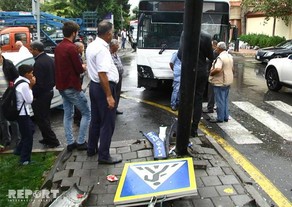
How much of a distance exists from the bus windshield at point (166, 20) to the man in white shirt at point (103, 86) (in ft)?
15.5

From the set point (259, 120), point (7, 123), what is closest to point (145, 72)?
point (259, 120)

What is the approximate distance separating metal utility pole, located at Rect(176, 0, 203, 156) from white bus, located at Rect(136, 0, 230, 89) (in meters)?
4.25

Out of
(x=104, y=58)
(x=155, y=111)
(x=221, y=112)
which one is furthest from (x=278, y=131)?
(x=104, y=58)

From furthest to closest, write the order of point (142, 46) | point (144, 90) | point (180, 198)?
1. point (144, 90)
2. point (142, 46)
3. point (180, 198)

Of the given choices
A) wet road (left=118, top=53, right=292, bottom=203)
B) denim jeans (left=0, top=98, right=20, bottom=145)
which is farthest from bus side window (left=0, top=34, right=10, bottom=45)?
denim jeans (left=0, top=98, right=20, bottom=145)

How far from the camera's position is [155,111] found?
332 inches

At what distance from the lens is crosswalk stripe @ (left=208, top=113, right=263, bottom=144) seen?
21.2ft

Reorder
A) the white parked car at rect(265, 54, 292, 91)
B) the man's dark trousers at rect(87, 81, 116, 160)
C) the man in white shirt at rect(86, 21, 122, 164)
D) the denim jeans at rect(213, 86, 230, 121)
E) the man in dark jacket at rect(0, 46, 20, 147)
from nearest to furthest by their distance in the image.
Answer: the man in white shirt at rect(86, 21, 122, 164)
the man's dark trousers at rect(87, 81, 116, 160)
the man in dark jacket at rect(0, 46, 20, 147)
the denim jeans at rect(213, 86, 230, 121)
the white parked car at rect(265, 54, 292, 91)

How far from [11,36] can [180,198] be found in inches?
619

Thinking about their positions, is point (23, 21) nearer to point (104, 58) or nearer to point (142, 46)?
point (142, 46)

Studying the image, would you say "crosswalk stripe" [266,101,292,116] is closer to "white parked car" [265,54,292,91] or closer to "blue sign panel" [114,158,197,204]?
"white parked car" [265,54,292,91]

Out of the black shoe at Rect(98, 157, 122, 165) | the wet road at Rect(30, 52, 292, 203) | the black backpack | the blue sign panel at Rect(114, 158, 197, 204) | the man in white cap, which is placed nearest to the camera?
the blue sign panel at Rect(114, 158, 197, 204)

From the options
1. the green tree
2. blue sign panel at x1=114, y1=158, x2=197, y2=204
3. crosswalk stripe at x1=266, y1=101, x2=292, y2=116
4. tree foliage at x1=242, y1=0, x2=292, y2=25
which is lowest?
crosswalk stripe at x1=266, y1=101, x2=292, y2=116

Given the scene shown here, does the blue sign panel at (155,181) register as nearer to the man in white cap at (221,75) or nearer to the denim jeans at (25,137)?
the denim jeans at (25,137)
